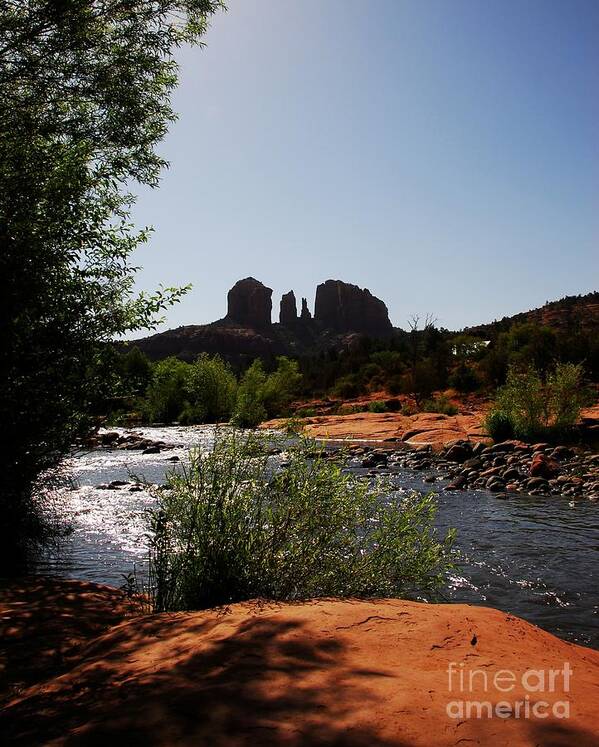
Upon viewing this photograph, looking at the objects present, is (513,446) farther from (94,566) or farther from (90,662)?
(90,662)

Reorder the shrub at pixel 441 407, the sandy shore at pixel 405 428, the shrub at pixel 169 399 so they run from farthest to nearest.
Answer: the shrub at pixel 169 399, the shrub at pixel 441 407, the sandy shore at pixel 405 428

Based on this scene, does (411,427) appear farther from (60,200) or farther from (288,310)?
(288,310)

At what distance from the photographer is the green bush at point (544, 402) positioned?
20.4 m

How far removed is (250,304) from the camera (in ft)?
552

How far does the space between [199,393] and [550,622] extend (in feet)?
124

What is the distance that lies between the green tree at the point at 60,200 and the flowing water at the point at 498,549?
34.9 inches

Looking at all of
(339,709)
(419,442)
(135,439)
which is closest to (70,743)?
(339,709)

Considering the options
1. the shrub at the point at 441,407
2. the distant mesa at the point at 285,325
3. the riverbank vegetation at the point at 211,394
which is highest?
the distant mesa at the point at 285,325

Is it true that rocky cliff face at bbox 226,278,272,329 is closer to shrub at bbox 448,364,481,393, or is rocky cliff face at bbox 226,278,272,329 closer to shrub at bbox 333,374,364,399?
shrub at bbox 333,374,364,399

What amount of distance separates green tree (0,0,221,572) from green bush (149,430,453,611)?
2.21 metres

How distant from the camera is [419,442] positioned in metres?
25.0

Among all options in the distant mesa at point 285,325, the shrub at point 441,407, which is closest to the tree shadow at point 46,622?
the shrub at point 441,407

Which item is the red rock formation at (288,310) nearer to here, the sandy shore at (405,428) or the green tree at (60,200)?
the sandy shore at (405,428)

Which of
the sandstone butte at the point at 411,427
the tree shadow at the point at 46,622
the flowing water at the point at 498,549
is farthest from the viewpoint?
the sandstone butte at the point at 411,427
